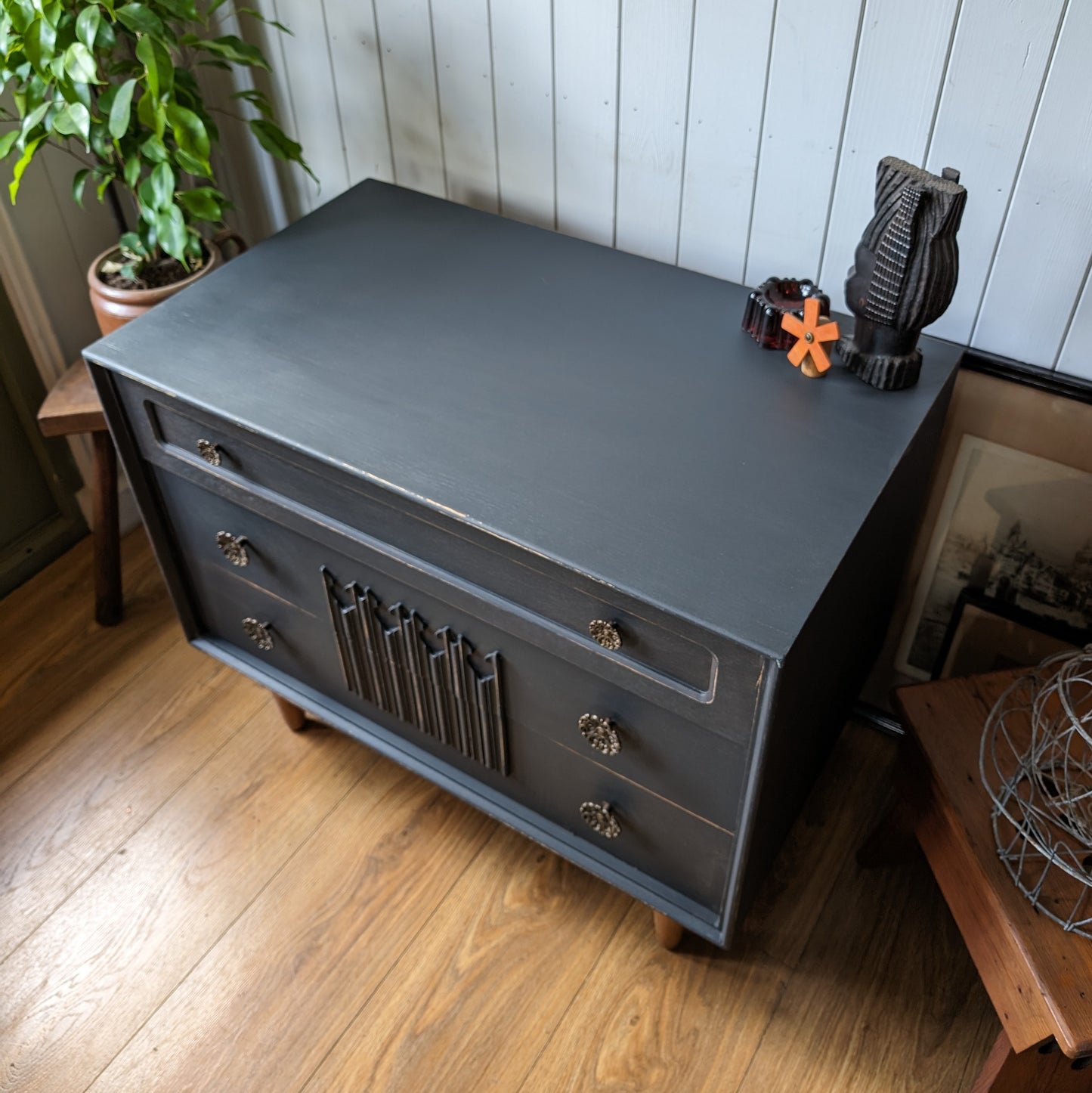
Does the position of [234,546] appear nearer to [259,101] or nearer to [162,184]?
[162,184]

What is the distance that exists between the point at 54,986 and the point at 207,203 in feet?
3.54

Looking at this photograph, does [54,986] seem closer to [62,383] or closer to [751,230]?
[62,383]

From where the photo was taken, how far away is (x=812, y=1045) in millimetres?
1333

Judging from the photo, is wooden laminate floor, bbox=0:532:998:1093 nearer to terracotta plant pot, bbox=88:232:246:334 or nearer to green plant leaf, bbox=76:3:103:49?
terracotta plant pot, bbox=88:232:246:334

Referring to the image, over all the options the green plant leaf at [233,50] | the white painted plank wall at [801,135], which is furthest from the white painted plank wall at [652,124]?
the green plant leaf at [233,50]

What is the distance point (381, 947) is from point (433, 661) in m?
0.45

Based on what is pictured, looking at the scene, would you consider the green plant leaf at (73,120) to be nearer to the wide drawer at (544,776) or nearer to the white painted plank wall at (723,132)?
the wide drawer at (544,776)

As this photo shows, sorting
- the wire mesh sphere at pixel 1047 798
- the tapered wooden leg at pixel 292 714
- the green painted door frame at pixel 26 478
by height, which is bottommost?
the tapered wooden leg at pixel 292 714

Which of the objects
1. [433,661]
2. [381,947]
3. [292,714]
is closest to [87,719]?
[292,714]

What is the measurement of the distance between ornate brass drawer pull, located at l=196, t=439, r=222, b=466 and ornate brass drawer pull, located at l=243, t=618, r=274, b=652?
0.94 feet

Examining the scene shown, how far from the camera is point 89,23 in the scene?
1.23 metres

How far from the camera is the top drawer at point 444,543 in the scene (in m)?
1.00

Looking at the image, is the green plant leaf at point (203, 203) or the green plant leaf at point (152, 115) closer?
the green plant leaf at point (152, 115)

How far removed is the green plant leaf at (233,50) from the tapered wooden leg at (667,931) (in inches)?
49.4
